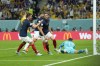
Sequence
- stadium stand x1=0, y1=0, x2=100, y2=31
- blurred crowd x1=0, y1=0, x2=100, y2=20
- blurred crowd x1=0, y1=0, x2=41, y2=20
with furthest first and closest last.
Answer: blurred crowd x1=0, y1=0, x2=41, y2=20 → blurred crowd x1=0, y1=0, x2=100, y2=20 → stadium stand x1=0, y1=0, x2=100, y2=31

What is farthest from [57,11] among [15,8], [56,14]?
[15,8]

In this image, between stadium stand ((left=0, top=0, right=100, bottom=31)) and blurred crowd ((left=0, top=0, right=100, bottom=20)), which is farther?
blurred crowd ((left=0, top=0, right=100, bottom=20))

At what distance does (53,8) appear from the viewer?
47.0 m

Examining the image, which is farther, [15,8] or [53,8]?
[15,8]

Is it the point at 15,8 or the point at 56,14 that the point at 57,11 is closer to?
the point at 56,14

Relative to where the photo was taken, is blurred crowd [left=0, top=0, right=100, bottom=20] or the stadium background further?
blurred crowd [left=0, top=0, right=100, bottom=20]

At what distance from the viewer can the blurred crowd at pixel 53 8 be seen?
1769 inches

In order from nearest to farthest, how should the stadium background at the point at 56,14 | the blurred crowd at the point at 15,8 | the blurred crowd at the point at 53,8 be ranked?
1. the stadium background at the point at 56,14
2. the blurred crowd at the point at 53,8
3. the blurred crowd at the point at 15,8

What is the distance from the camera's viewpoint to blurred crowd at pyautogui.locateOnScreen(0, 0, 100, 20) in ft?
147

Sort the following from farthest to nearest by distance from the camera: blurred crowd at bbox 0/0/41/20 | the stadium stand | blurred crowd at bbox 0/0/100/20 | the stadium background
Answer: blurred crowd at bbox 0/0/41/20
blurred crowd at bbox 0/0/100/20
the stadium stand
the stadium background

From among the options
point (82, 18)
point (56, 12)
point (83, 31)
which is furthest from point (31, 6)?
point (83, 31)

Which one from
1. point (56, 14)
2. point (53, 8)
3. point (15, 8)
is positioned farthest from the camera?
point (15, 8)

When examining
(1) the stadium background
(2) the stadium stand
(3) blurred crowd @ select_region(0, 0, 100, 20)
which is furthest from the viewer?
(3) blurred crowd @ select_region(0, 0, 100, 20)

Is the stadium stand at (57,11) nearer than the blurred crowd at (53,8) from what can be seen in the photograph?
Yes
